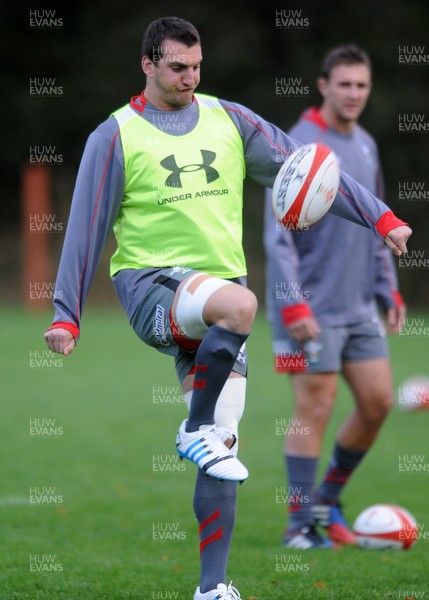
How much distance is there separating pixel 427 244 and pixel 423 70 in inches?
159

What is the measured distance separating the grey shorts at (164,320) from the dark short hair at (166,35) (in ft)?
2.85

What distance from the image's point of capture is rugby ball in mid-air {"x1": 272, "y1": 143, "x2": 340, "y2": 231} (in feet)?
14.2

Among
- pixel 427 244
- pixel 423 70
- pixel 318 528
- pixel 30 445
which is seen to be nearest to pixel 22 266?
pixel 427 244

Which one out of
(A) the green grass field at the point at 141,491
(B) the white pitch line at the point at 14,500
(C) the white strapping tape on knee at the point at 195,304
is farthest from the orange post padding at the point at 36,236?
(C) the white strapping tape on knee at the point at 195,304

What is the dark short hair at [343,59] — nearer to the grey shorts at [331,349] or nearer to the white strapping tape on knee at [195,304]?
the grey shorts at [331,349]

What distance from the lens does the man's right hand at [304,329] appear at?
5.89 m

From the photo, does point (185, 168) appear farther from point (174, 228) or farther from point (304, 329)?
point (304, 329)

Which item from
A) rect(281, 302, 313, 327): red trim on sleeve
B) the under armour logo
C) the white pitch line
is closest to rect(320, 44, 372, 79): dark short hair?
rect(281, 302, 313, 327): red trim on sleeve

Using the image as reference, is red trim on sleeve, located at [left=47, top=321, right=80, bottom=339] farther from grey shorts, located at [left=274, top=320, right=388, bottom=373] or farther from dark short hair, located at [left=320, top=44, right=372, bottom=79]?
dark short hair, located at [left=320, top=44, right=372, bottom=79]

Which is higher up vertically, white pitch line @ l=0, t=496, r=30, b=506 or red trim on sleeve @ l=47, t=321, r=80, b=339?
red trim on sleeve @ l=47, t=321, r=80, b=339

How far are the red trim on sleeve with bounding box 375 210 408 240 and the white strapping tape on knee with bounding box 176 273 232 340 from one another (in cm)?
72

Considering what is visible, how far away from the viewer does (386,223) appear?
4.42m

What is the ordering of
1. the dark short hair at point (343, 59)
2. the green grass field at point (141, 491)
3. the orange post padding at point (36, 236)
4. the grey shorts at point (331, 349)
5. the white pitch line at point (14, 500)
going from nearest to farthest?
the green grass field at point (141, 491)
the grey shorts at point (331, 349)
the dark short hair at point (343, 59)
the white pitch line at point (14, 500)
the orange post padding at point (36, 236)

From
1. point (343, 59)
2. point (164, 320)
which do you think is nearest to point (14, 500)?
point (164, 320)
